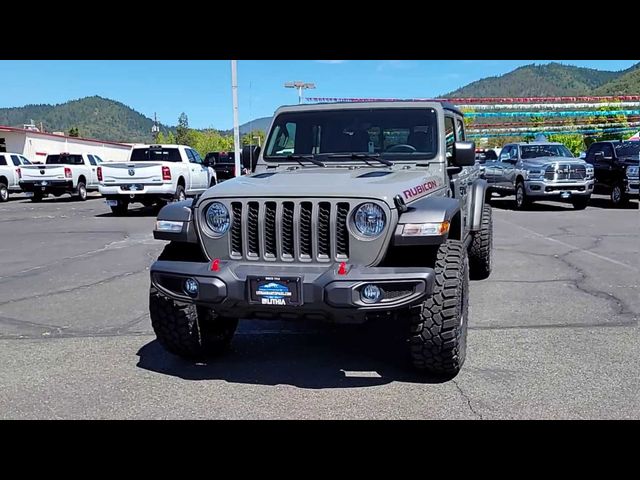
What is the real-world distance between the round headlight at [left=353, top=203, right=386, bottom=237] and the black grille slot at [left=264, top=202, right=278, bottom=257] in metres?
0.54

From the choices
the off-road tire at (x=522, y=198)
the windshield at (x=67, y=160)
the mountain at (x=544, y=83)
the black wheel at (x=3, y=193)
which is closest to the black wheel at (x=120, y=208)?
the windshield at (x=67, y=160)

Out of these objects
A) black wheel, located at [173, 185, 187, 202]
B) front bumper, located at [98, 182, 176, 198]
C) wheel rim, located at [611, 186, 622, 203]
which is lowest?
wheel rim, located at [611, 186, 622, 203]

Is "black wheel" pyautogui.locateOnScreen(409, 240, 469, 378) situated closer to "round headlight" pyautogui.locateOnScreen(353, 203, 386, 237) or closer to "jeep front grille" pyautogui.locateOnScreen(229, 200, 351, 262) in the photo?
"round headlight" pyautogui.locateOnScreen(353, 203, 386, 237)

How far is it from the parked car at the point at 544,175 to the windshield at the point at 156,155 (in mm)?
8844

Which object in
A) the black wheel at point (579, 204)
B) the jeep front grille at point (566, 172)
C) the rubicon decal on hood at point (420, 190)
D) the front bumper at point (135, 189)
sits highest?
the rubicon decal on hood at point (420, 190)

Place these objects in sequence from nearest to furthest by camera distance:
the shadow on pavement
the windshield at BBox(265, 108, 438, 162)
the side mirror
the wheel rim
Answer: the shadow on pavement
the side mirror
the windshield at BBox(265, 108, 438, 162)
the wheel rim

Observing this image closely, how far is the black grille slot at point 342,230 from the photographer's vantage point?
3.94 metres

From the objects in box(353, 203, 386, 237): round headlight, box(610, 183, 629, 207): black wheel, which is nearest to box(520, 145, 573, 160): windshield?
box(610, 183, 629, 207): black wheel

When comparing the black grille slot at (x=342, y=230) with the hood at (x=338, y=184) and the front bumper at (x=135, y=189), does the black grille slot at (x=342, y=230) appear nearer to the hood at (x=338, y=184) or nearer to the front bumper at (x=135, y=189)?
the hood at (x=338, y=184)

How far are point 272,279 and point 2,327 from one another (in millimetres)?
3413

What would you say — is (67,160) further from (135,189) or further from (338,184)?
(338,184)

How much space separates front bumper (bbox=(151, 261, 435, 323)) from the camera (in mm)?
3709
